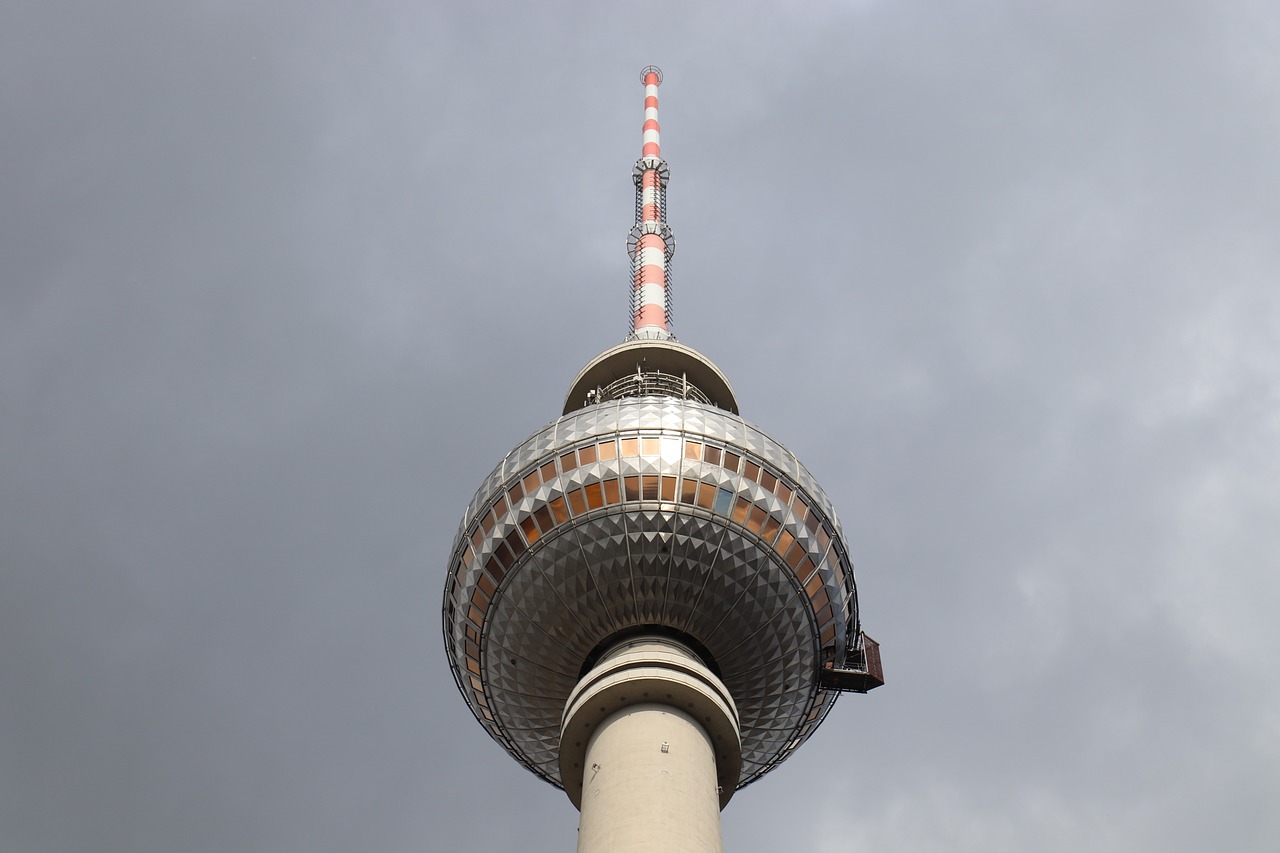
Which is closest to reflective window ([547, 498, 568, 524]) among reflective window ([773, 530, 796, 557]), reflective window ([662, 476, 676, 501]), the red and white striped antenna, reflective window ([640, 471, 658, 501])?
reflective window ([640, 471, 658, 501])

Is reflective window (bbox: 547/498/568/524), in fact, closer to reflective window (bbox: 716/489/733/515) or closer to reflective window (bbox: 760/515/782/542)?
reflective window (bbox: 716/489/733/515)

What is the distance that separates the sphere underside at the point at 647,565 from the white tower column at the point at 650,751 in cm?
189

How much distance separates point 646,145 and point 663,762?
40796 millimetres

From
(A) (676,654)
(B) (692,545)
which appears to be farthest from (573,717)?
(B) (692,545)

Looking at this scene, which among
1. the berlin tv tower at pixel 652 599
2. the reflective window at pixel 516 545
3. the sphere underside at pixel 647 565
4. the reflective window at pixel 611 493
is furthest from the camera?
the reflective window at pixel 516 545

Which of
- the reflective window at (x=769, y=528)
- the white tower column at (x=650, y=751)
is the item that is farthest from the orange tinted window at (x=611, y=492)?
the reflective window at (x=769, y=528)

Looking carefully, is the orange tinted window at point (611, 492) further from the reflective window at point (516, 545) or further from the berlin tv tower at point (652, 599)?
the reflective window at point (516, 545)

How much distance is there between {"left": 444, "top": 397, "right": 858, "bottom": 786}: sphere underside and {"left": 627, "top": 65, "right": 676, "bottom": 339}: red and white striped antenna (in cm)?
1237

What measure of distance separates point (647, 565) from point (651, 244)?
81.1 feet

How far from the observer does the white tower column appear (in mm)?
33875

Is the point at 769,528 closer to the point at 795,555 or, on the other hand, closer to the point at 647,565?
the point at 795,555

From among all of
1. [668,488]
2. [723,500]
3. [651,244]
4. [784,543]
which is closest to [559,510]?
[668,488]

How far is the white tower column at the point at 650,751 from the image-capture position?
33.9m

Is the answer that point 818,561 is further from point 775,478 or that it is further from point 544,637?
point 544,637
